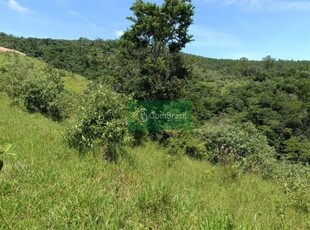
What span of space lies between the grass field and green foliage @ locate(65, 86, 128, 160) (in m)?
0.47

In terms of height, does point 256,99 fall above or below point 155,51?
below

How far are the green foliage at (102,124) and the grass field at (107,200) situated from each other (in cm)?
47

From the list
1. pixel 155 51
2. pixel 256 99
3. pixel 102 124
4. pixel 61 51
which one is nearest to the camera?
pixel 102 124

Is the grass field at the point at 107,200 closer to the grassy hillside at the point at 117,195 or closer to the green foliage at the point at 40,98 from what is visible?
the grassy hillside at the point at 117,195

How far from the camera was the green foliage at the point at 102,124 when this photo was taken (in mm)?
7883

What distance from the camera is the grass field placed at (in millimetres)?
3885

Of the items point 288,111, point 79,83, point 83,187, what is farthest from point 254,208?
point 288,111

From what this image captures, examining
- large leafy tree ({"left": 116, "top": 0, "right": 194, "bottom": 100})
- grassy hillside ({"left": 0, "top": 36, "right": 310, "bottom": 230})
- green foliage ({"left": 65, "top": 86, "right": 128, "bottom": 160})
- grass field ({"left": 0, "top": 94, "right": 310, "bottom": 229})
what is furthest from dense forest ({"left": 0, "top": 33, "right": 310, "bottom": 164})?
grass field ({"left": 0, "top": 94, "right": 310, "bottom": 229})

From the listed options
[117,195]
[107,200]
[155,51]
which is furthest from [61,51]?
[107,200]

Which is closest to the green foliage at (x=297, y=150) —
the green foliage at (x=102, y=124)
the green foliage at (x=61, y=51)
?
the green foliage at (x=61, y=51)

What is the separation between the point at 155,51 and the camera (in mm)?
20594

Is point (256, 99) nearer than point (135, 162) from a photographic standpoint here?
No

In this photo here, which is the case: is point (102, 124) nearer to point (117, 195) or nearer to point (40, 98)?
point (117, 195)

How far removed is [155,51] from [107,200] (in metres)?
16.9
